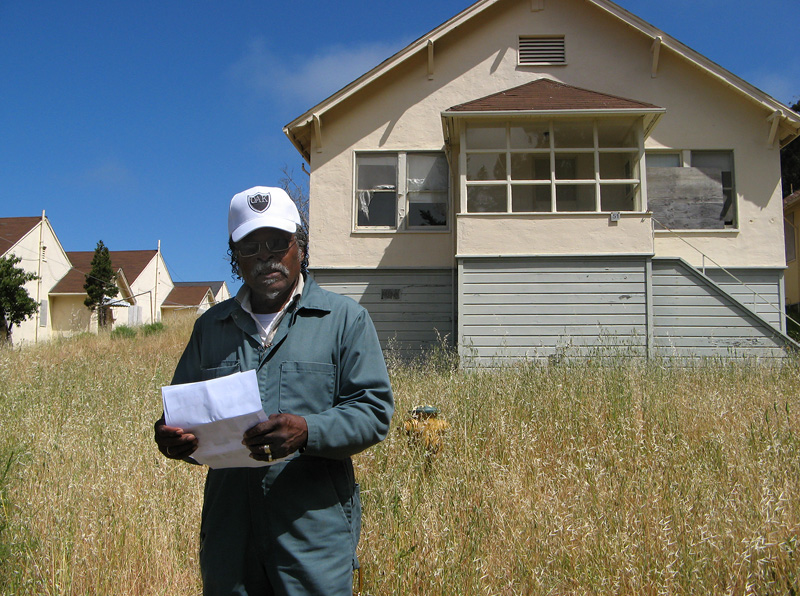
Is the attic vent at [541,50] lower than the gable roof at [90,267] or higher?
higher

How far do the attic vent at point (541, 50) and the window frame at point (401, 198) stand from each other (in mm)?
2875

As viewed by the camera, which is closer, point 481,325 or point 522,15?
point 481,325

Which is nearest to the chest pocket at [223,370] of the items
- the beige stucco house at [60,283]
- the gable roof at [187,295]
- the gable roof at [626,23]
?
the gable roof at [626,23]

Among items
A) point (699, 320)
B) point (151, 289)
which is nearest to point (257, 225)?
point (699, 320)

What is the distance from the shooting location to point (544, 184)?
38.8 feet

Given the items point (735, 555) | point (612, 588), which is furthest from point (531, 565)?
point (735, 555)

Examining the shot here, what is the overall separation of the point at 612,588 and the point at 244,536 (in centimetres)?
203

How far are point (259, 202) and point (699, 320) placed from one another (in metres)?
11.0

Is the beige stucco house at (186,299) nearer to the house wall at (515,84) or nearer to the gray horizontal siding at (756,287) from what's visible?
the house wall at (515,84)

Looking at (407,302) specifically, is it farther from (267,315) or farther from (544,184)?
(267,315)

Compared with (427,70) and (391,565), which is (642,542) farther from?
(427,70)

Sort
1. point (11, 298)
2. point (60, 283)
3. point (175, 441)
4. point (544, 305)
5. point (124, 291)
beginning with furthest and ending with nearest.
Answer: point (124, 291)
point (60, 283)
point (11, 298)
point (544, 305)
point (175, 441)

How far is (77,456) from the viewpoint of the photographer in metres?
4.75

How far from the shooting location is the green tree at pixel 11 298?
80.6 ft
